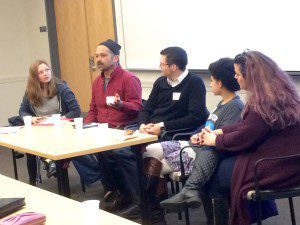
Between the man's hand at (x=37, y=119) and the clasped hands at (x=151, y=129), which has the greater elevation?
the man's hand at (x=37, y=119)

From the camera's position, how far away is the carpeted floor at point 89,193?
3943 mm

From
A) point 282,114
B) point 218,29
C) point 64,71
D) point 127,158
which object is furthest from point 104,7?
point 282,114

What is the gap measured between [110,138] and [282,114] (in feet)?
3.77

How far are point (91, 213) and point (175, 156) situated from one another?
1823 mm

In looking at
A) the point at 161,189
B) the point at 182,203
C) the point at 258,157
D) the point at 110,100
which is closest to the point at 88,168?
the point at 110,100

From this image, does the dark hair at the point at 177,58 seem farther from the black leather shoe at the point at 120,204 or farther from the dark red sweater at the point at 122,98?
the black leather shoe at the point at 120,204

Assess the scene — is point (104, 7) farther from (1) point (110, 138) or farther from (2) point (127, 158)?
(1) point (110, 138)

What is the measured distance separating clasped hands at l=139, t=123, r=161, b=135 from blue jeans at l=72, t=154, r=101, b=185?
706 millimetres

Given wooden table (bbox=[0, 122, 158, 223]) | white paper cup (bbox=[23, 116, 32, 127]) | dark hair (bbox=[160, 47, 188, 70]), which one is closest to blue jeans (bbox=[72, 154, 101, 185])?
white paper cup (bbox=[23, 116, 32, 127])

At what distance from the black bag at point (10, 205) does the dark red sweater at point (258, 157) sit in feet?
4.42

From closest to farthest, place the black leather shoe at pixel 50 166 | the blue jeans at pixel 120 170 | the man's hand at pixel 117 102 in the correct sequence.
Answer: the blue jeans at pixel 120 170
the man's hand at pixel 117 102
the black leather shoe at pixel 50 166

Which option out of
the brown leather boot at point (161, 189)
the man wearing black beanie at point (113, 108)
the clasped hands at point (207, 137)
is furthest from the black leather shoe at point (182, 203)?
the man wearing black beanie at point (113, 108)

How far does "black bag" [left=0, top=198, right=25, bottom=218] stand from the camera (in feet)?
6.73

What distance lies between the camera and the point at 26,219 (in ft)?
6.20
